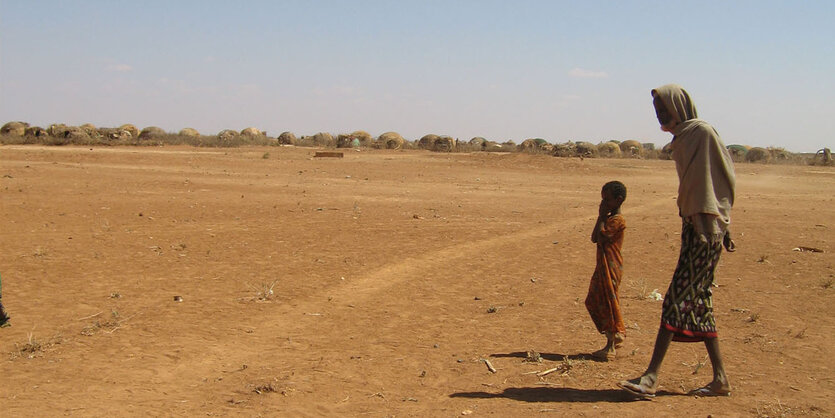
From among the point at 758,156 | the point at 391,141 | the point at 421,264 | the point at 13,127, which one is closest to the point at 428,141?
the point at 391,141

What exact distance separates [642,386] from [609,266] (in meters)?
1.15

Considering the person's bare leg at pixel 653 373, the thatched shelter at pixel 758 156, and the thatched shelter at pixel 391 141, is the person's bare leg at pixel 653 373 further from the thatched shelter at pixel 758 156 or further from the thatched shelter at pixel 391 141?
the thatched shelter at pixel 758 156

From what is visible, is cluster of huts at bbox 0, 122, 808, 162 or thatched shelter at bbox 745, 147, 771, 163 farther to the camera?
thatched shelter at bbox 745, 147, 771, 163

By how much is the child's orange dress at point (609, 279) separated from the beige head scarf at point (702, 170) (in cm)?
91

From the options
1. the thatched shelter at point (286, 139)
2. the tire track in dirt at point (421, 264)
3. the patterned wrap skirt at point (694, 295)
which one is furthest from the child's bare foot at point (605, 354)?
the thatched shelter at point (286, 139)

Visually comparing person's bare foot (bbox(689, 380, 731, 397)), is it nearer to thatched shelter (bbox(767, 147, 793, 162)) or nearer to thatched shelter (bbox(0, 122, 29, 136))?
thatched shelter (bbox(767, 147, 793, 162))

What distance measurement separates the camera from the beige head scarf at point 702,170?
436 cm

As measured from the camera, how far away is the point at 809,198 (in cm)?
1955

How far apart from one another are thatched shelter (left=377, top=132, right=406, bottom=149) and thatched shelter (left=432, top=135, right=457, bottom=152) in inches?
97.8

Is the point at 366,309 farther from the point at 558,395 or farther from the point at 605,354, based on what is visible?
the point at 558,395

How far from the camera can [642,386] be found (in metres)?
4.47

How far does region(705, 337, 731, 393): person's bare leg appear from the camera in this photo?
450cm

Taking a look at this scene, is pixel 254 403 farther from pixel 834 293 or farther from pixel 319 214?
pixel 319 214

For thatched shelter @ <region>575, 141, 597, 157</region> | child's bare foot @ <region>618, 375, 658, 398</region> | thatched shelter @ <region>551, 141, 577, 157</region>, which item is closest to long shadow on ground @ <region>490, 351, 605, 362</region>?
child's bare foot @ <region>618, 375, 658, 398</region>
